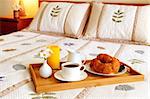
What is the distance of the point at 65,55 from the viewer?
1.78m

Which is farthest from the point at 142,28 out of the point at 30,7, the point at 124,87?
the point at 30,7

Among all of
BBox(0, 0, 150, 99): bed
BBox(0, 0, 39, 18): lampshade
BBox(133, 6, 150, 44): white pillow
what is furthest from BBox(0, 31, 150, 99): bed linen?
BBox(0, 0, 39, 18): lampshade

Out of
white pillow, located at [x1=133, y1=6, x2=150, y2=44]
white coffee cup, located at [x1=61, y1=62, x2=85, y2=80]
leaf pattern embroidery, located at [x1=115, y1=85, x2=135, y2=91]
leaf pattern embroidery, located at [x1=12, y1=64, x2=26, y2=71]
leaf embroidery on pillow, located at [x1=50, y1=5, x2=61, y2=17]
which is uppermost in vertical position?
leaf embroidery on pillow, located at [x1=50, y1=5, x2=61, y2=17]

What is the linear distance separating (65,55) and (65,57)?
0.18 ft

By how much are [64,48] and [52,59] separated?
0.59m

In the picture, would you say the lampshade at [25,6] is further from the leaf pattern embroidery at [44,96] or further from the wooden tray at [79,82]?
the leaf pattern embroidery at [44,96]

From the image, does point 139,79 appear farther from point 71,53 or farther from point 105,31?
point 105,31

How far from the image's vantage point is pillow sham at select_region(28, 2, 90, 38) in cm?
253

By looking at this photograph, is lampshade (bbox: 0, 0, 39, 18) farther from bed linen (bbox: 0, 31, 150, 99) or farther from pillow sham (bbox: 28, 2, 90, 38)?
bed linen (bbox: 0, 31, 150, 99)

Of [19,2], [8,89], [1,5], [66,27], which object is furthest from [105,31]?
[1,5]

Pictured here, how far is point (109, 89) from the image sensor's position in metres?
1.18

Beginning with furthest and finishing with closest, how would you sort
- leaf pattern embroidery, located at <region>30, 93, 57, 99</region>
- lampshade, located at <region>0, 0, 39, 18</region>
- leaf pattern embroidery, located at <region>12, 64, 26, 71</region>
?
lampshade, located at <region>0, 0, 39, 18</region> < leaf pattern embroidery, located at <region>12, 64, 26, 71</region> < leaf pattern embroidery, located at <region>30, 93, 57, 99</region>

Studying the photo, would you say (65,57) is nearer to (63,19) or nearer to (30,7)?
(63,19)

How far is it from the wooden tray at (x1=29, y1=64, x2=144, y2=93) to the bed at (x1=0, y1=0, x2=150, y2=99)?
27mm
